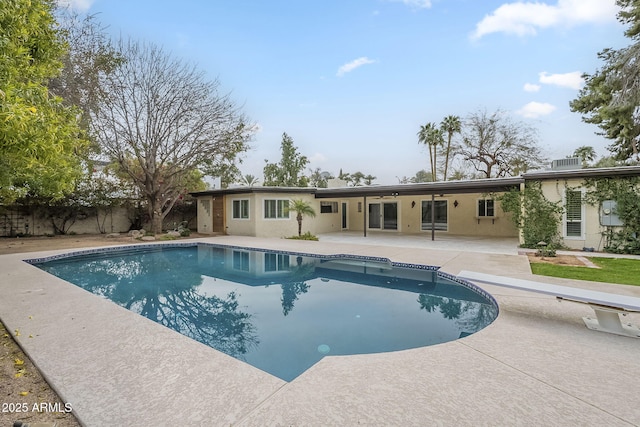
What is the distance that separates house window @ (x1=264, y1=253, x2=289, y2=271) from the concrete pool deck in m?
5.48

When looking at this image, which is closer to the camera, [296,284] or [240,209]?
[296,284]

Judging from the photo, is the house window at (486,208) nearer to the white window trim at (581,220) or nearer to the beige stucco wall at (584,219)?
the beige stucco wall at (584,219)

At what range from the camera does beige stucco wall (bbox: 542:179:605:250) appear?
10.6m

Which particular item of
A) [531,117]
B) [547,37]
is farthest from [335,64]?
[531,117]

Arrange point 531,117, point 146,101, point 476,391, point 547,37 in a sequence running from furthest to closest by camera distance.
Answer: point 531,117
point 146,101
point 547,37
point 476,391

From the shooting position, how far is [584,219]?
10.8 m

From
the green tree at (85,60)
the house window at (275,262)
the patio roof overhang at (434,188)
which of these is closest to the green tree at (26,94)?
Result: the house window at (275,262)

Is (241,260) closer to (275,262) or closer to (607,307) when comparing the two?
(275,262)

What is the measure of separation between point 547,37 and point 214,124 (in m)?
15.5

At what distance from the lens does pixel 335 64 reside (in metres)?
16.5

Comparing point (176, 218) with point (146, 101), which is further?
point (176, 218)

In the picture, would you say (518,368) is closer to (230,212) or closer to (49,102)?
(49,102)

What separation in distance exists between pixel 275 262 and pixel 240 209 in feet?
25.2

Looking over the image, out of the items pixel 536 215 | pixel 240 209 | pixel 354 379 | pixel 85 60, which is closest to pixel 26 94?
pixel 354 379
